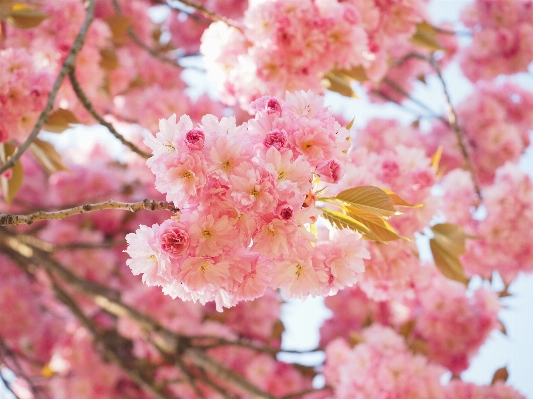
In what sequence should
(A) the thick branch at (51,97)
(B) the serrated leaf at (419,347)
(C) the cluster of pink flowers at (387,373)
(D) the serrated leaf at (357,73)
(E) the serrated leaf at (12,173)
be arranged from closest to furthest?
(A) the thick branch at (51,97) < (E) the serrated leaf at (12,173) < (D) the serrated leaf at (357,73) < (C) the cluster of pink flowers at (387,373) < (B) the serrated leaf at (419,347)

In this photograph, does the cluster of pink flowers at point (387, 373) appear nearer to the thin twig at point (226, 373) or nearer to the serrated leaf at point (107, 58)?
the thin twig at point (226, 373)

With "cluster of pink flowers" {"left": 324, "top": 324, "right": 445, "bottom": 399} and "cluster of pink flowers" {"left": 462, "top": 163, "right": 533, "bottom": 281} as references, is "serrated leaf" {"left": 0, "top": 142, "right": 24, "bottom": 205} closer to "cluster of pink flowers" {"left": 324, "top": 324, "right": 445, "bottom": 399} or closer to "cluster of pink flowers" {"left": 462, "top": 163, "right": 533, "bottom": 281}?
"cluster of pink flowers" {"left": 324, "top": 324, "right": 445, "bottom": 399}

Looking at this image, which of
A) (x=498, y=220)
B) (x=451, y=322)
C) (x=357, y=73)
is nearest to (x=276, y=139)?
(x=357, y=73)

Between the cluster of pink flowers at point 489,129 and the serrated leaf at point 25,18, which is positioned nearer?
the serrated leaf at point 25,18

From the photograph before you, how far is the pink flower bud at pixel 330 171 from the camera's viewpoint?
882 millimetres

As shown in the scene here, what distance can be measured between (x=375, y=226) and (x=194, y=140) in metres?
0.41

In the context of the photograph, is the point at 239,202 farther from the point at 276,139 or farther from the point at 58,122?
the point at 58,122

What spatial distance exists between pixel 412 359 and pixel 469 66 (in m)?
1.84

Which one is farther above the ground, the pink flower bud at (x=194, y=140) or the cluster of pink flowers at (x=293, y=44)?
the pink flower bud at (x=194, y=140)

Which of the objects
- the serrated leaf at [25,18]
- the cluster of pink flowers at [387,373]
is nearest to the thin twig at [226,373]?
the cluster of pink flowers at [387,373]

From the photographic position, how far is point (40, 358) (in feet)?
11.3

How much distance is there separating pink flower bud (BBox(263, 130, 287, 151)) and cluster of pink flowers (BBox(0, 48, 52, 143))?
789 millimetres

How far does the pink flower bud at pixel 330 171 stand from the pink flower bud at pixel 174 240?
24cm

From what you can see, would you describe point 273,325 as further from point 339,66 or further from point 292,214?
point 292,214
